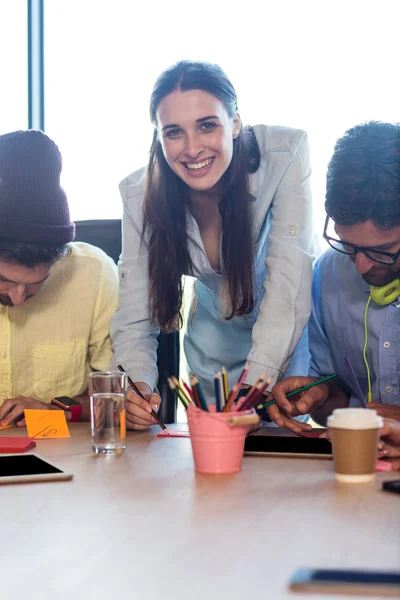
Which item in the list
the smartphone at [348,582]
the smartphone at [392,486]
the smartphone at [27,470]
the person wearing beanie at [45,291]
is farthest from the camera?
the person wearing beanie at [45,291]

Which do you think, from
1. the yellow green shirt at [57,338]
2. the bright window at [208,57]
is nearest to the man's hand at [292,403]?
the yellow green shirt at [57,338]

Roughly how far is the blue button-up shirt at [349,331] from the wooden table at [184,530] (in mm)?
601

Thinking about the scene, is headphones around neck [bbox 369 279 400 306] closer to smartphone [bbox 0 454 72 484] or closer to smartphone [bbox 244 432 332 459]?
smartphone [bbox 244 432 332 459]

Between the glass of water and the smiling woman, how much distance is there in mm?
426

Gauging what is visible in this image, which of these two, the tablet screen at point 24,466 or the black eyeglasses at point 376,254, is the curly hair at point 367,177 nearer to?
the black eyeglasses at point 376,254

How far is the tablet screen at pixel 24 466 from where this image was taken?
1.24 m

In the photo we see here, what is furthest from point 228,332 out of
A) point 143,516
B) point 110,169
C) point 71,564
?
point 110,169

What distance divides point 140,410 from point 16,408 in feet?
1.11

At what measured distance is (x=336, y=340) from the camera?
77.4 inches

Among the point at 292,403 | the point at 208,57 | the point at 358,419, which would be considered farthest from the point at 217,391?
the point at 208,57

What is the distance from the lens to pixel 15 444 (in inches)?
57.6

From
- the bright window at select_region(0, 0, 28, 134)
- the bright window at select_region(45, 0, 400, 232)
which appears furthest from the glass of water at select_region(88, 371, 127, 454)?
the bright window at select_region(0, 0, 28, 134)

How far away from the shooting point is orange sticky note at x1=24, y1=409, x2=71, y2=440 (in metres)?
1.62

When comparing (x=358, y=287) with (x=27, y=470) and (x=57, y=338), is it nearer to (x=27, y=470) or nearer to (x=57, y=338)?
(x=57, y=338)
